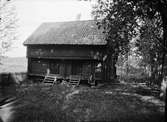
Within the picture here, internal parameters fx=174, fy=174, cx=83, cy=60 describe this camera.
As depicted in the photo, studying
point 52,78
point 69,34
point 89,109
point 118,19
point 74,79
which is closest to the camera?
point 89,109

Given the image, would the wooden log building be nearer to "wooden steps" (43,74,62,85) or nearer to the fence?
"wooden steps" (43,74,62,85)

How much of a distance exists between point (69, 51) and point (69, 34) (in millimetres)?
3037

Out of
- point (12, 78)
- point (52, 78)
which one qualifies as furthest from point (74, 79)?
point (12, 78)

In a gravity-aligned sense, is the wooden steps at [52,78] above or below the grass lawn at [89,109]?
above

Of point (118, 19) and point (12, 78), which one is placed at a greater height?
point (118, 19)

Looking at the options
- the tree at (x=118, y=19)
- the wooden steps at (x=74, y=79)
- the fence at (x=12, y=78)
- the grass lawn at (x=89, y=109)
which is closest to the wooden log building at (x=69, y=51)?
the wooden steps at (x=74, y=79)

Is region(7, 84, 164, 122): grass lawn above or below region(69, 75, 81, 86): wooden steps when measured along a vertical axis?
below

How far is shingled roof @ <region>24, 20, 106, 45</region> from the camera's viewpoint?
2338 centimetres

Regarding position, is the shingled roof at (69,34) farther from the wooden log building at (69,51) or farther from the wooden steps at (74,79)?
the wooden steps at (74,79)

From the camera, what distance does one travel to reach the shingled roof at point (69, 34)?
23.4m

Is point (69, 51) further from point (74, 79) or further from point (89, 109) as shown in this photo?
point (89, 109)

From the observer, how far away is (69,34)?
1015 inches

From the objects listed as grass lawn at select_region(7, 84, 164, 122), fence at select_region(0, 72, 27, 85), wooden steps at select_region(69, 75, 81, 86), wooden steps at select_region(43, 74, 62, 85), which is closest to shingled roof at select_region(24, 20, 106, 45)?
wooden steps at select_region(69, 75, 81, 86)

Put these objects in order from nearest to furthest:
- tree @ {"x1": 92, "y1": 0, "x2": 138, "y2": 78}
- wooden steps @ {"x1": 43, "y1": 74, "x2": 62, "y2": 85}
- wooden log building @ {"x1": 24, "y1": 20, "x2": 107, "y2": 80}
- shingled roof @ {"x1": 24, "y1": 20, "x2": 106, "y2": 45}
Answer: tree @ {"x1": 92, "y1": 0, "x2": 138, "y2": 78}
wooden log building @ {"x1": 24, "y1": 20, "x2": 107, "y2": 80}
shingled roof @ {"x1": 24, "y1": 20, "x2": 106, "y2": 45}
wooden steps @ {"x1": 43, "y1": 74, "x2": 62, "y2": 85}
